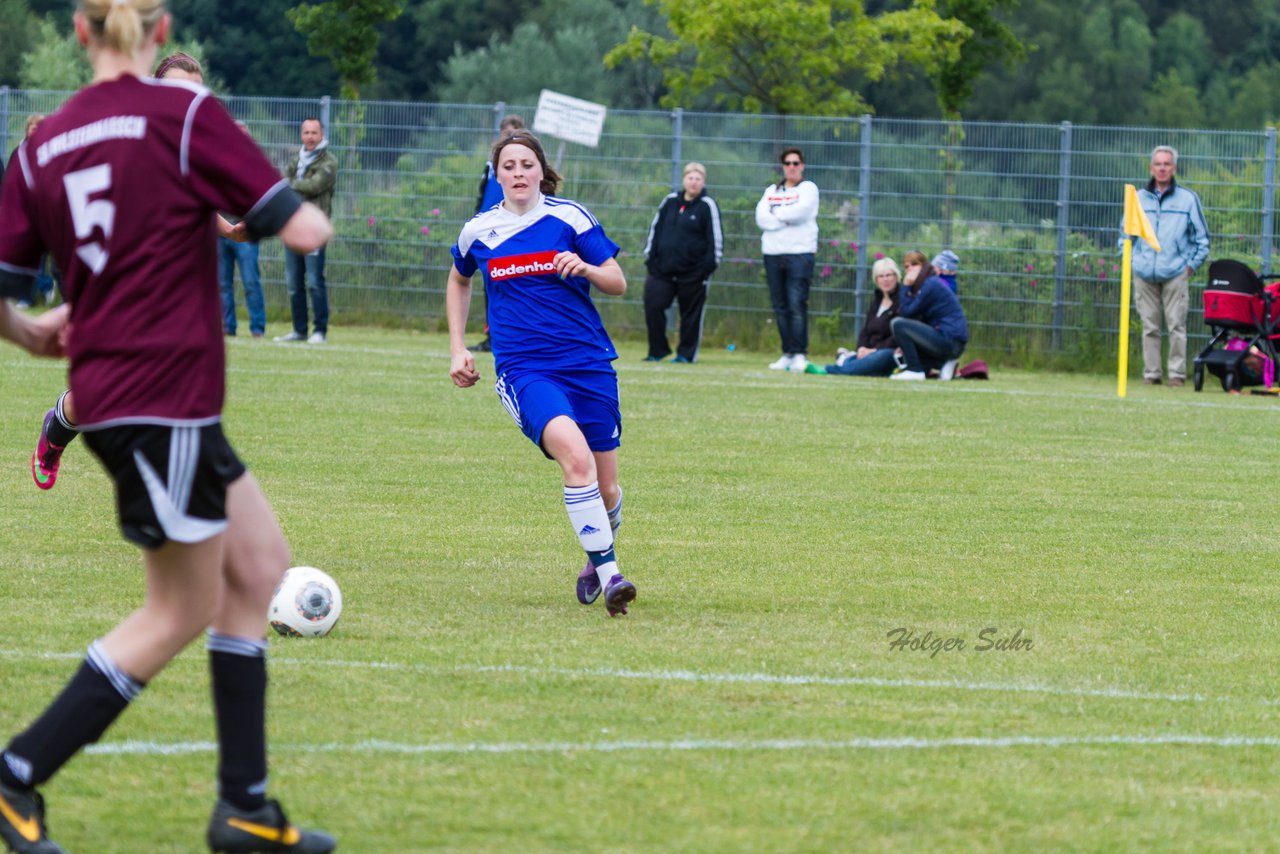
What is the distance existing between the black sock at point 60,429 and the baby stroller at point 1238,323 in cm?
1206

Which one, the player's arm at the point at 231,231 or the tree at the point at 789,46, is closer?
the player's arm at the point at 231,231

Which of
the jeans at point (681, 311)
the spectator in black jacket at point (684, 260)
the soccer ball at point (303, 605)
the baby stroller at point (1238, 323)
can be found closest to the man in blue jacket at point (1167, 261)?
the baby stroller at point (1238, 323)

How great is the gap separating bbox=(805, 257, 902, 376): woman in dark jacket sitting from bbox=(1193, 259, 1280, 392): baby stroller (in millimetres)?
2924

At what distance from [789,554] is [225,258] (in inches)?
507

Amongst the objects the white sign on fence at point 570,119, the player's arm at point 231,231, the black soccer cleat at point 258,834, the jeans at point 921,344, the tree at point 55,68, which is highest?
the tree at point 55,68

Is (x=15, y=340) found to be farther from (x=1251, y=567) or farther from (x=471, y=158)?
(x=471, y=158)

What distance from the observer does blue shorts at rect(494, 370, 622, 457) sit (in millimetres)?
7254

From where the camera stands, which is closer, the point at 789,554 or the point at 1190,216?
the point at 789,554

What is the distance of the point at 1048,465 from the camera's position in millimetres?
12039

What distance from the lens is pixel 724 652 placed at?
250 inches

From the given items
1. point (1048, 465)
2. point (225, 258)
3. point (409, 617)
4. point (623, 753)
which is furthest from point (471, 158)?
point (623, 753)

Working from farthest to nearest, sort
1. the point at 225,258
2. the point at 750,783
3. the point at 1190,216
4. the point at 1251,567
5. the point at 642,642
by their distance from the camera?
the point at 225,258
the point at 1190,216
the point at 1251,567
the point at 642,642
the point at 750,783

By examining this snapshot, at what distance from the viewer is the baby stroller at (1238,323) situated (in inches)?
693

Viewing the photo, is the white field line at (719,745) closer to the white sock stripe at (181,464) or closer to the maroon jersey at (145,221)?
the white sock stripe at (181,464)
